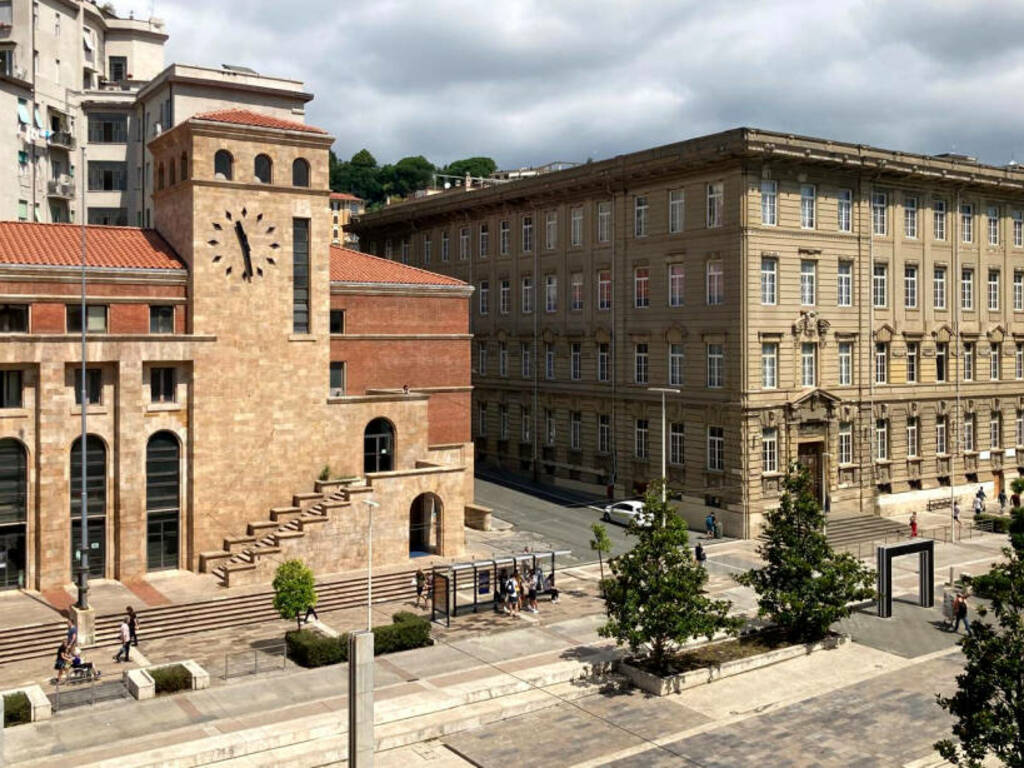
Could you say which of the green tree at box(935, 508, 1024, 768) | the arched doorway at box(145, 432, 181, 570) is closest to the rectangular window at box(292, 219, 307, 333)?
the arched doorway at box(145, 432, 181, 570)

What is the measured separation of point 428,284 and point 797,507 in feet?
84.0

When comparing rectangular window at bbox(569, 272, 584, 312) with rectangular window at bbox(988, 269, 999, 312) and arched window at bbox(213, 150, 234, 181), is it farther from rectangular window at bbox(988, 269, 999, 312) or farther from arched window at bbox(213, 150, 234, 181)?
rectangular window at bbox(988, 269, 999, 312)

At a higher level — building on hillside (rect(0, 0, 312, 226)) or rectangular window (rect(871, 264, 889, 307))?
building on hillside (rect(0, 0, 312, 226))

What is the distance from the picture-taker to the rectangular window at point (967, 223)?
2576 inches

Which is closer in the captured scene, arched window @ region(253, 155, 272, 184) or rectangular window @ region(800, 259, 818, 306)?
arched window @ region(253, 155, 272, 184)

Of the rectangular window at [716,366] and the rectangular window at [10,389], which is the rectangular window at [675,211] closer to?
the rectangular window at [716,366]

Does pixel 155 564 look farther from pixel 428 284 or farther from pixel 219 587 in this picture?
pixel 428 284

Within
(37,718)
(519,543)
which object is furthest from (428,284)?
(37,718)

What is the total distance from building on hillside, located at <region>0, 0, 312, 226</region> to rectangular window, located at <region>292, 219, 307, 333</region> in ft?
60.4

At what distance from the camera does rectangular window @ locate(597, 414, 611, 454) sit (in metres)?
63.3

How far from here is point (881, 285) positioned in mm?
60656

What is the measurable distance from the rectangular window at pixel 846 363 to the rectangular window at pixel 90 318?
38.7 m

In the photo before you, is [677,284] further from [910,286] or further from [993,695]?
[993,695]

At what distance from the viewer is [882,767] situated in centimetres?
2686
